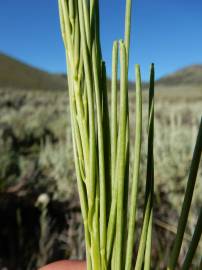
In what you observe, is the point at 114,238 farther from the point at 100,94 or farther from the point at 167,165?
the point at 167,165

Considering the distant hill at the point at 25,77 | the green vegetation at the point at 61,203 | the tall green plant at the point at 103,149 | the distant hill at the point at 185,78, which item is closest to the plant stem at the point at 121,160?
the tall green plant at the point at 103,149

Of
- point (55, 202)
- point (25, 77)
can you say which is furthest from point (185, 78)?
point (55, 202)

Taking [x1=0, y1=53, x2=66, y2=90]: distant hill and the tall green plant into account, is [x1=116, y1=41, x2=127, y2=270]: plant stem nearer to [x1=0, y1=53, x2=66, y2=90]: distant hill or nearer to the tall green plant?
the tall green plant

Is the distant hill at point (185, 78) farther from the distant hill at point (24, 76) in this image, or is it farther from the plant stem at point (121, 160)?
the plant stem at point (121, 160)

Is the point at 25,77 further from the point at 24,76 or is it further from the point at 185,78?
the point at 185,78

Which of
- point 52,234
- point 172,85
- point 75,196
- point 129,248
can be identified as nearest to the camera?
point 129,248

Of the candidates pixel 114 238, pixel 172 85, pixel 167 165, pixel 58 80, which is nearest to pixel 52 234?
pixel 167 165

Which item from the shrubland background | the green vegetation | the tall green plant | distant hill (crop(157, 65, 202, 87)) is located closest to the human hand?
the tall green plant
